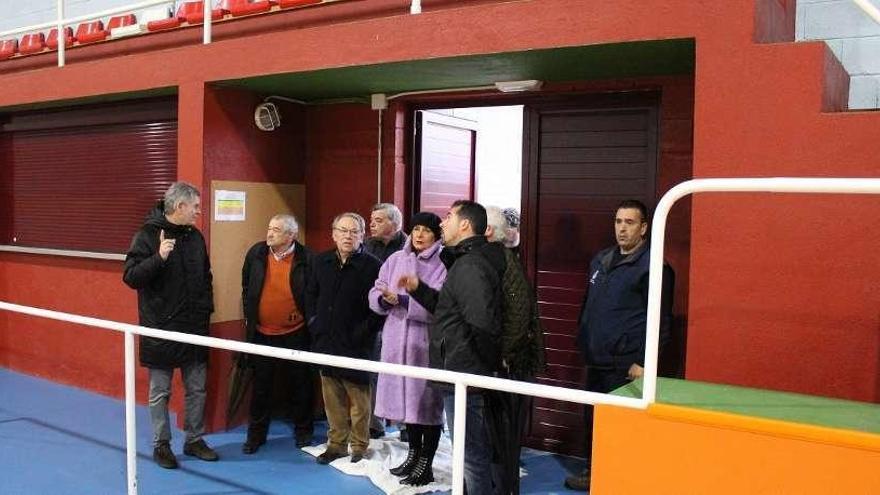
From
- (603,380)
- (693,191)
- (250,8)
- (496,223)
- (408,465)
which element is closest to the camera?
(693,191)

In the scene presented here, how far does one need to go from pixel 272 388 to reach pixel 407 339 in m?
1.25

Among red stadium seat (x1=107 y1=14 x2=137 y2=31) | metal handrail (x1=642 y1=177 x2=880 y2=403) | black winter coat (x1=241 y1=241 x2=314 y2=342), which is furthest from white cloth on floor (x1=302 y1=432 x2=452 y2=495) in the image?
red stadium seat (x1=107 y1=14 x2=137 y2=31)

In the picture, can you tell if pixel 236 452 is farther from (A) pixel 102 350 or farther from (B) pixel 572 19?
(B) pixel 572 19

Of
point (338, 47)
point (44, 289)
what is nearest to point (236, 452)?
point (338, 47)

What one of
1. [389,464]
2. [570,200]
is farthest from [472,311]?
[570,200]

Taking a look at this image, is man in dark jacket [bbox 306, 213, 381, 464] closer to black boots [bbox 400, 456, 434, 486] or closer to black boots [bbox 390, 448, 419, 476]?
black boots [bbox 390, 448, 419, 476]

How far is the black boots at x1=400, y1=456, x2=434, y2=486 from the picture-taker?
168 inches

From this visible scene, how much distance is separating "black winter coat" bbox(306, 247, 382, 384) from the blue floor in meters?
0.68

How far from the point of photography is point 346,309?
4.55m

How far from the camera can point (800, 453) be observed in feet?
7.18

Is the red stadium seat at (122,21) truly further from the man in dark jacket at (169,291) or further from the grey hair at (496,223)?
the grey hair at (496,223)

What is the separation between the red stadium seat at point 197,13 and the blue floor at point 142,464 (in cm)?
304

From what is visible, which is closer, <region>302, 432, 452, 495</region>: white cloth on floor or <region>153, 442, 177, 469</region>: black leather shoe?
<region>302, 432, 452, 495</region>: white cloth on floor

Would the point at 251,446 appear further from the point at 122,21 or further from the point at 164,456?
the point at 122,21
